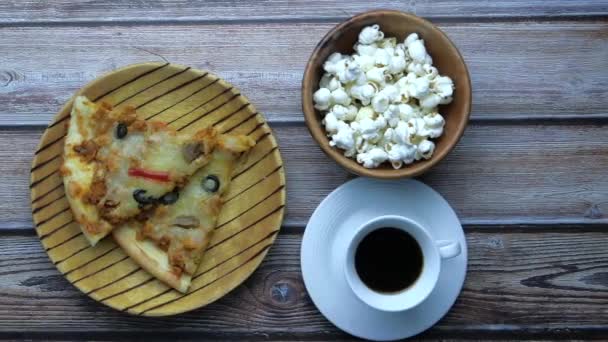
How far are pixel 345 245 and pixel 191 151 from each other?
0.33 meters

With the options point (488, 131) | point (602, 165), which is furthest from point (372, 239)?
point (602, 165)

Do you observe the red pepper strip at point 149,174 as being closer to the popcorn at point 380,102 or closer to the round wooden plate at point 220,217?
the round wooden plate at point 220,217

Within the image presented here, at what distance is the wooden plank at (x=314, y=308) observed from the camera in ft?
4.40

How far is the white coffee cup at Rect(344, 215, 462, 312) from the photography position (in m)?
1.21

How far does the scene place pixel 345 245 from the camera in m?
1.30

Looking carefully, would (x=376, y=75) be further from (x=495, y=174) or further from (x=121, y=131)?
(x=121, y=131)

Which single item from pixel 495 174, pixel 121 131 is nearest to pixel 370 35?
pixel 495 174

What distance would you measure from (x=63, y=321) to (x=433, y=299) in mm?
693

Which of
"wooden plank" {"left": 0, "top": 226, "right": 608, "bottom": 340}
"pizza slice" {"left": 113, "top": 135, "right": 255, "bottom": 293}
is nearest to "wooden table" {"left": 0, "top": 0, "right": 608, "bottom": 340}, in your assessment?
→ "wooden plank" {"left": 0, "top": 226, "right": 608, "bottom": 340}

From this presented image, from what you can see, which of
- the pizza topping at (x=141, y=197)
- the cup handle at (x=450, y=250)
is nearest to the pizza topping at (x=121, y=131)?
the pizza topping at (x=141, y=197)

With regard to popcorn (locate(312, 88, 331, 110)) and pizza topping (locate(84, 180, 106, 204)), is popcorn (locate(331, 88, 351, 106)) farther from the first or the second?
pizza topping (locate(84, 180, 106, 204))

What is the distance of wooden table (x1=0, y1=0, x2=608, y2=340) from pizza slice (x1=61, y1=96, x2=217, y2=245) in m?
0.14

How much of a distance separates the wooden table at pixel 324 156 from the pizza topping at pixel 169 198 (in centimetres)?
21

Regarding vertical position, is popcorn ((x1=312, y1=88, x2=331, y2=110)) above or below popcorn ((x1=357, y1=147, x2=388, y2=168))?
above
